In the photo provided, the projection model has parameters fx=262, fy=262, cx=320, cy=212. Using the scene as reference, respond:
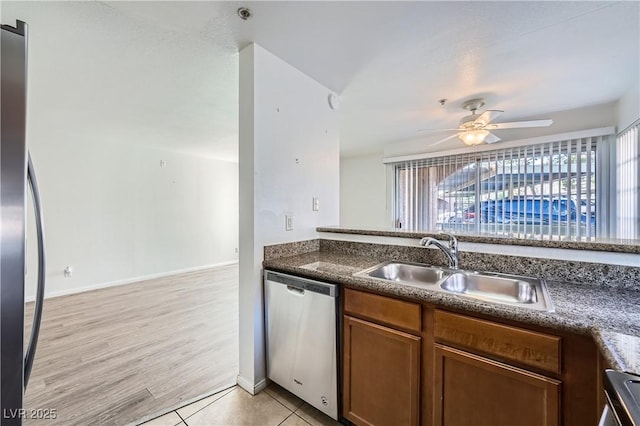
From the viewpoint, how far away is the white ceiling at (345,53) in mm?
1556

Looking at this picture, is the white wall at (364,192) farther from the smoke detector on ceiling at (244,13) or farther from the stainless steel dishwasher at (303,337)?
the smoke detector on ceiling at (244,13)

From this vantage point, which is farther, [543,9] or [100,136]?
[100,136]

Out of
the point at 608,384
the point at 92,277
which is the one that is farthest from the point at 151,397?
the point at 92,277

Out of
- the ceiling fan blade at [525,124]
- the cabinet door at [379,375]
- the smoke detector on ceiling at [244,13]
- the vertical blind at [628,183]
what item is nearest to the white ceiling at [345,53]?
the smoke detector on ceiling at [244,13]

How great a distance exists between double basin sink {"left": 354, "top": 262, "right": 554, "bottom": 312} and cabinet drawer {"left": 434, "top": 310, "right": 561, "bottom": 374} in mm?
139

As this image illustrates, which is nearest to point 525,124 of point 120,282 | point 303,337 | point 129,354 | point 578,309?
point 578,309

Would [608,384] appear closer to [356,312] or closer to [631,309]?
[631,309]

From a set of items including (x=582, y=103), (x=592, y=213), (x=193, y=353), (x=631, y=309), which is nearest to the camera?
(x=631, y=309)

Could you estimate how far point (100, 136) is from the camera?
13.2 feet

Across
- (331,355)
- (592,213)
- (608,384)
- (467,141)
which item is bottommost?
(331,355)

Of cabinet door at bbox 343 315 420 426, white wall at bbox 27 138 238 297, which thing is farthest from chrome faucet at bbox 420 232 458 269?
white wall at bbox 27 138 238 297

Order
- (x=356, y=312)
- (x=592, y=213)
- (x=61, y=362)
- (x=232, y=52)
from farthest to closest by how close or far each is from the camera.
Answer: (x=592, y=213) → (x=61, y=362) → (x=232, y=52) → (x=356, y=312)

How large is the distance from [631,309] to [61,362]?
11.9 feet

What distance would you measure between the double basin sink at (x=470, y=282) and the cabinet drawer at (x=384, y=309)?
12 centimetres
